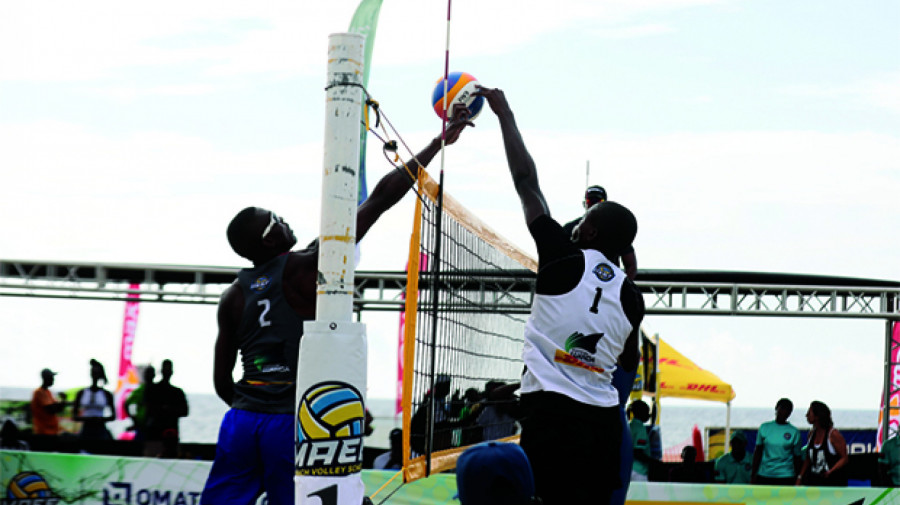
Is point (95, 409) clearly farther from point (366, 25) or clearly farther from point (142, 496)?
point (366, 25)

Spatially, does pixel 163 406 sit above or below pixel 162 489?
above

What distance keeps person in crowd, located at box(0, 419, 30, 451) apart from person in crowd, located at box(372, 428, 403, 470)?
396cm

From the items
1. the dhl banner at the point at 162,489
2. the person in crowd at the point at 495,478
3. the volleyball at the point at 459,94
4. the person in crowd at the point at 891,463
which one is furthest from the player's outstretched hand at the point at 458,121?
the person in crowd at the point at 891,463

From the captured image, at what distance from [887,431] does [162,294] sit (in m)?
13.3

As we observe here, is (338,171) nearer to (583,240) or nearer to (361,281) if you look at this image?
(583,240)

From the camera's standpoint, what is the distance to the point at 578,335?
417 cm

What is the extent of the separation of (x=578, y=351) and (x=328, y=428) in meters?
1.23

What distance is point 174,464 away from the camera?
29.0 ft

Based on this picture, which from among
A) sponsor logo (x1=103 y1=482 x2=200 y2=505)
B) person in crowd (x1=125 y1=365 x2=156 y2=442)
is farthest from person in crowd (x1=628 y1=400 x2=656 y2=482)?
person in crowd (x1=125 y1=365 x2=156 y2=442)

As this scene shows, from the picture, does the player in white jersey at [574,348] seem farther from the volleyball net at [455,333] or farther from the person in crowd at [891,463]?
the person in crowd at [891,463]

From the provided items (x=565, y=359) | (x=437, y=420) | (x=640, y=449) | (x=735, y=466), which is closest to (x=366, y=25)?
(x=437, y=420)

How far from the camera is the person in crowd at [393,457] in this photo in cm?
958

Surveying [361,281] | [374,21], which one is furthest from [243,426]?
[361,281]

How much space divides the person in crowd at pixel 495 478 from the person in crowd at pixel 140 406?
9111mm
